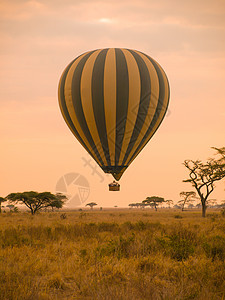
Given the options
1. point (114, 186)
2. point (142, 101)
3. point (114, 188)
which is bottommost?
point (114, 188)

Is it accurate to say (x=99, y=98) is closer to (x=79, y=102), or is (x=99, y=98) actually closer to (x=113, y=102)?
(x=113, y=102)

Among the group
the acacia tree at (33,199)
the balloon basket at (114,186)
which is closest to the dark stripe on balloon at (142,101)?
the balloon basket at (114,186)


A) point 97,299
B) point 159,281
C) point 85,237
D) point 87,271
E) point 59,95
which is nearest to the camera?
point 97,299

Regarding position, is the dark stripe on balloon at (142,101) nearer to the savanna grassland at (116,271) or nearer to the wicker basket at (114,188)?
the wicker basket at (114,188)

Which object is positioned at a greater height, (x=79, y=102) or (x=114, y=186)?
(x=79, y=102)

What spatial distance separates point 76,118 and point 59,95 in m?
2.35

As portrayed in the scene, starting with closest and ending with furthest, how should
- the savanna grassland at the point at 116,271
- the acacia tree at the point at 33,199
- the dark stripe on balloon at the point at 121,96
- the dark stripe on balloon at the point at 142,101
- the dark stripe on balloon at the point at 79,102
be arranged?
the savanna grassland at the point at 116,271
the dark stripe on balloon at the point at 121,96
the dark stripe on balloon at the point at 142,101
the dark stripe on balloon at the point at 79,102
the acacia tree at the point at 33,199

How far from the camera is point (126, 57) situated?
51.7ft

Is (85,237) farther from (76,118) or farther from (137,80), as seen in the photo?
(137,80)

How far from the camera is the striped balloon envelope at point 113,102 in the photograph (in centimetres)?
1508

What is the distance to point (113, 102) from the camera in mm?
15016

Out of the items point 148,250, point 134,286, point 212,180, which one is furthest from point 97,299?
point 212,180

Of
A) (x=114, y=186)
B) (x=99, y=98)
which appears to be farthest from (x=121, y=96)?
(x=114, y=186)

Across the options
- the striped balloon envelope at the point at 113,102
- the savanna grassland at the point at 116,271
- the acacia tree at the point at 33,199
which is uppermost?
the striped balloon envelope at the point at 113,102
